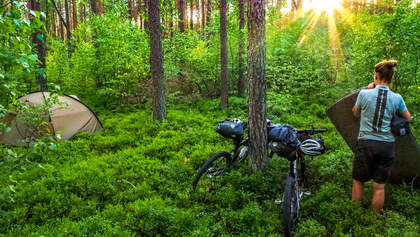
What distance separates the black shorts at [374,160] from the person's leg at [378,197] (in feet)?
0.31

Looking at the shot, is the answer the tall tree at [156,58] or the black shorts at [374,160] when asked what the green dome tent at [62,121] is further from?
the black shorts at [374,160]

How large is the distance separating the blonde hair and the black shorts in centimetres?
94

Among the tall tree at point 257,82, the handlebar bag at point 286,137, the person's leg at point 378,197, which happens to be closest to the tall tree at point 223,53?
the tall tree at point 257,82

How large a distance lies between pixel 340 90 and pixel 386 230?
9.52m

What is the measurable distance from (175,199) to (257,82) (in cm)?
271

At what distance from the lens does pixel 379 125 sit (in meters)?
3.74

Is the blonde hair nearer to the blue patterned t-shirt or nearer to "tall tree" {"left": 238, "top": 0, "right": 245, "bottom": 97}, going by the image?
the blue patterned t-shirt

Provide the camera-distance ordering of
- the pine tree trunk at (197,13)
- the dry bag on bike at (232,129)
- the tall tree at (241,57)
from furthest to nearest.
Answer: the pine tree trunk at (197,13) → the tall tree at (241,57) → the dry bag on bike at (232,129)

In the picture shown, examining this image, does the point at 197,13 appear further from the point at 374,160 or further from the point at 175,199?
the point at 374,160

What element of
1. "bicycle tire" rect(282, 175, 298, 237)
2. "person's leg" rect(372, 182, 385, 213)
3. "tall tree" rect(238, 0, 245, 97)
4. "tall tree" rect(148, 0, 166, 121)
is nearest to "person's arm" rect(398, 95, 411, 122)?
"person's leg" rect(372, 182, 385, 213)

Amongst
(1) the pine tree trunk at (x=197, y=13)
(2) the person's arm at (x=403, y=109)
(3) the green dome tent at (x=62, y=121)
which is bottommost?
(3) the green dome tent at (x=62, y=121)

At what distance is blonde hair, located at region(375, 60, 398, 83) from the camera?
370cm

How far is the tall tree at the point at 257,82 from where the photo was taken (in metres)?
4.97

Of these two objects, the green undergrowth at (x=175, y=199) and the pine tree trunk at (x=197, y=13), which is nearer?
the green undergrowth at (x=175, y=199)
